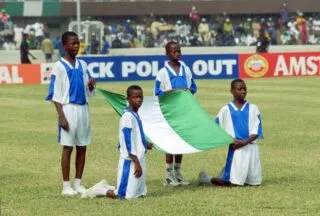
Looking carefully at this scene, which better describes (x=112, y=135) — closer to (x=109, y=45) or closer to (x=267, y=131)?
(x=267, y=131)

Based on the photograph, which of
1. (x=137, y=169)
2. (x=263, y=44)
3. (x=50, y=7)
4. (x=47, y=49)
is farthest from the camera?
(x=50, y=7)

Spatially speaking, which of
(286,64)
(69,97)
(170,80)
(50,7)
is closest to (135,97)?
(69,97)

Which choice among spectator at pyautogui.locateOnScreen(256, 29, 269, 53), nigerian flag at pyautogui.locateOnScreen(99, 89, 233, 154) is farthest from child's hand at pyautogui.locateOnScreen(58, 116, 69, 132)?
spectator at pyautogui.locateOnScreen(256, 29, 269, 53)

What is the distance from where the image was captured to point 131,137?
38.6ft

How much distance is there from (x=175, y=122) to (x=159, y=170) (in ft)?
4.54

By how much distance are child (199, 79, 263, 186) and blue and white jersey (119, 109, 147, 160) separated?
1476mm

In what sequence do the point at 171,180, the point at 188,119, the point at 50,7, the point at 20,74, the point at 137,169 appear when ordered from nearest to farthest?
the point at 137,169 < the point at 171,180 < the point at 188,119 < the point at 20,74 < the point at 50,7

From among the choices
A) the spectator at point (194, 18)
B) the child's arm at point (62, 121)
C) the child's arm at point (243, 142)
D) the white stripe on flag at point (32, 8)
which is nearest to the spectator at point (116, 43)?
the spectator at point (194, 18)

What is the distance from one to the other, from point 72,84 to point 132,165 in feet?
4.36

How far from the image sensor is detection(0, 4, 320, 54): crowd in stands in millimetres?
51719

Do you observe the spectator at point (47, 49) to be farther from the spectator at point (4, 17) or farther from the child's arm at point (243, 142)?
the child's arm at point (243, 142)

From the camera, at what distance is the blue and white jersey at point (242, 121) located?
12.9m

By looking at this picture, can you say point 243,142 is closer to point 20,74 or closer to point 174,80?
point 174,80

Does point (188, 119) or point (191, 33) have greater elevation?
point (191, 33)
